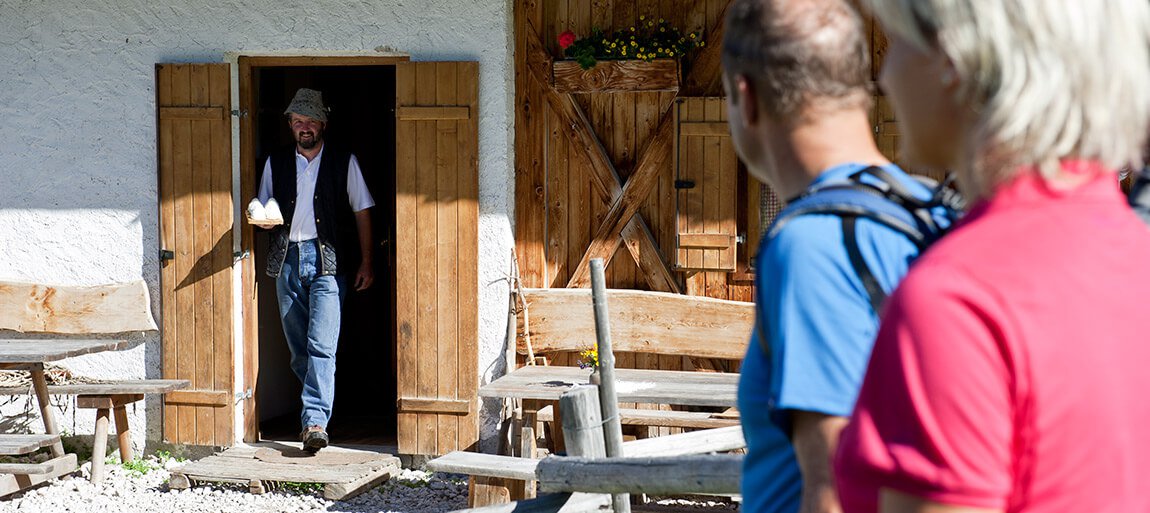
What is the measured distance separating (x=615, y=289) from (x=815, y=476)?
17.7 ft

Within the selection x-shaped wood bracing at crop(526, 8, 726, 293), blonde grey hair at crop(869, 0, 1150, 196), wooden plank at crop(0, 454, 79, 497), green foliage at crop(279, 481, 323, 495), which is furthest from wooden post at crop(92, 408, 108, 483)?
blonde grey hair at crop(869, 0, 1150, 196)

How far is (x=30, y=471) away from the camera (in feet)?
20.5

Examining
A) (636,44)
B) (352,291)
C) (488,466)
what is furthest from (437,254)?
(352,291)

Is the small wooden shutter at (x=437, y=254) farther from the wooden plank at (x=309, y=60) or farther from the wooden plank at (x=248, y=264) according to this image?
the wooden plank at (x=248, y=264)

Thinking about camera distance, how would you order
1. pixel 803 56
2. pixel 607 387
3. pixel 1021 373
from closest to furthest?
pixel 1021 373 → pixel 803 56 → pixel 607 387

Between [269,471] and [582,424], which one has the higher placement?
[582,424]

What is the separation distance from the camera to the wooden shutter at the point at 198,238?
22.5 feet

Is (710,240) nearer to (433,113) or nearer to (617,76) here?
(617,76)

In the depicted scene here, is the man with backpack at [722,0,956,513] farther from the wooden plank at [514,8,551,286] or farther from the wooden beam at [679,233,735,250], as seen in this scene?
the wooden plank at [514,8,551,286]

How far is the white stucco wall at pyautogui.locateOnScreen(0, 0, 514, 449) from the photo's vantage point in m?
6.67

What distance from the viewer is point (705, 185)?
658cm

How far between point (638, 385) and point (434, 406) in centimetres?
137

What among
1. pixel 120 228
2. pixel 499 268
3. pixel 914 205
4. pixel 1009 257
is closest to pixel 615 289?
pixel 499 268

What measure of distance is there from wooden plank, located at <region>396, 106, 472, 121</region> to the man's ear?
5073 millimetres
